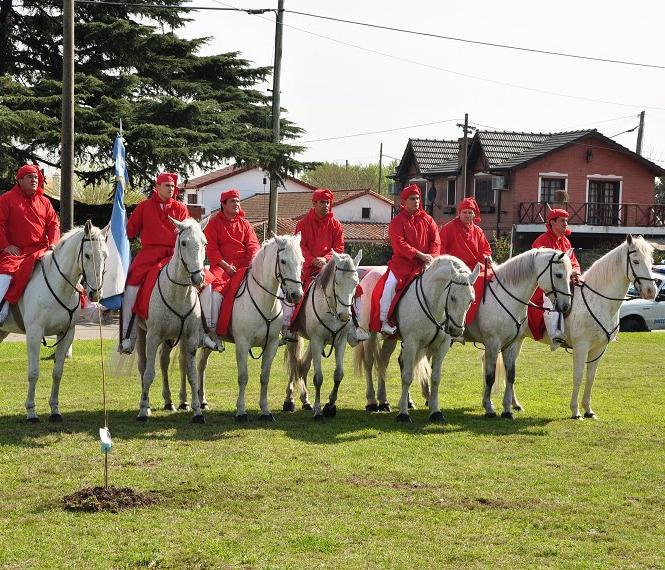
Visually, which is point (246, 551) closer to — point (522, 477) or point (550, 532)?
point (550, 532)

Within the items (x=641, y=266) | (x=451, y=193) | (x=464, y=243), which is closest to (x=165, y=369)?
(x=464, y=243)

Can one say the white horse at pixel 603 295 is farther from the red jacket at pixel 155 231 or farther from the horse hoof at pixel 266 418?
the red jacket at pixel 155 231

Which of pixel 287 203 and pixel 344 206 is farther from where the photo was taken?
pixel 344 206

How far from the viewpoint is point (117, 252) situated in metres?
12.2

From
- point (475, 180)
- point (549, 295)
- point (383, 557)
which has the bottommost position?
point (383, 557)

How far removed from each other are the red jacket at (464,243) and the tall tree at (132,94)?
521 inches

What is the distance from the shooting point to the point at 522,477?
29.7ft

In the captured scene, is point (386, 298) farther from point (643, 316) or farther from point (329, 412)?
point (643, 316)

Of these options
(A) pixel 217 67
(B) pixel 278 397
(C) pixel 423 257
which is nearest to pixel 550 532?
(C) pixel 423 257

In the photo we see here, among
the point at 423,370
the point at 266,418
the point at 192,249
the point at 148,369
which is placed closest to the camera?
the point at 192,249

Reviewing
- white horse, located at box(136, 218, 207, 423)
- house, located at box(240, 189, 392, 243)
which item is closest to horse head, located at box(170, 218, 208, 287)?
white horse, located at box(136, 218, 207, 423)

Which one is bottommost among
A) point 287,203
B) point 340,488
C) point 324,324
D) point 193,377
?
point 340,488

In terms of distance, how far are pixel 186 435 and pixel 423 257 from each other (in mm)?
3703

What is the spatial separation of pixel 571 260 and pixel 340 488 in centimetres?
593
